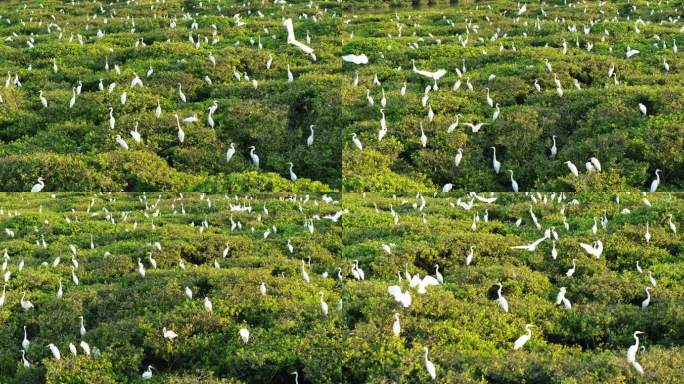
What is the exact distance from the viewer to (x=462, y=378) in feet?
34.7

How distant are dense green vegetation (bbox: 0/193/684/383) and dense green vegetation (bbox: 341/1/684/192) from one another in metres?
0.64

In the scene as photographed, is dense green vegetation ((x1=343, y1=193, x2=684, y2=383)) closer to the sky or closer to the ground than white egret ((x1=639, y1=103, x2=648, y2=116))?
closer to the ground

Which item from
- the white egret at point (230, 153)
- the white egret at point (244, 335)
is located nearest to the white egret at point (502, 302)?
the white egret at point (244, 335)

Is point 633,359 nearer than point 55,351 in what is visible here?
Yes

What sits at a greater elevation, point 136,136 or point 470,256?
point 136,136

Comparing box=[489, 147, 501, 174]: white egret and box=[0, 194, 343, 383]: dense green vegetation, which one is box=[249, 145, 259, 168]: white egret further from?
box=[489, 147, 501, 174]: white egret

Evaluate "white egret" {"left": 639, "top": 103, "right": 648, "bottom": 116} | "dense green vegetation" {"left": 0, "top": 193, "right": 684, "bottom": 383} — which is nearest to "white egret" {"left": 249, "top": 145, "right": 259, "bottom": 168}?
"dense green vegetation" {"left": 0, "top": 193, "right": 684, "bottom": 383}

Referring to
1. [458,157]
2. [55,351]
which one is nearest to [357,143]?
[458,157]

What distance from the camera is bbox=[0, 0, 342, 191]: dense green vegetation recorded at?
1770 cm

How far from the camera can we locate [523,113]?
18344mm

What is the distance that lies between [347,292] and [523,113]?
735cm

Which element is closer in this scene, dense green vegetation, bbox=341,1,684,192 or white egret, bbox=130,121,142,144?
dense green vegetation, bbox=341,1,684,192

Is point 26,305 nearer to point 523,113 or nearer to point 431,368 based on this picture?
point 431,368

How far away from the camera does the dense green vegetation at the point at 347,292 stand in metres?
11.3
